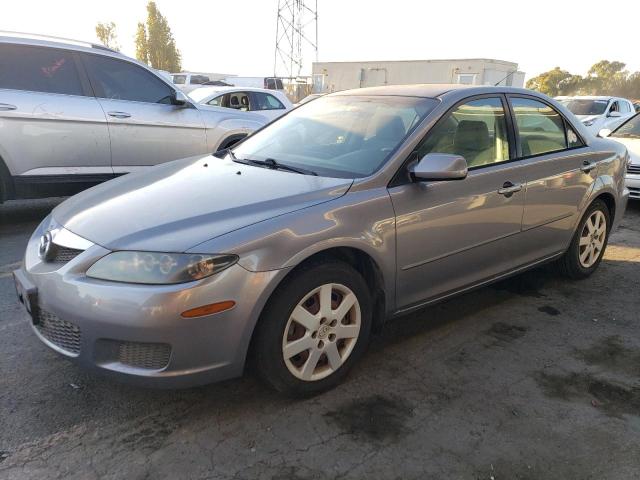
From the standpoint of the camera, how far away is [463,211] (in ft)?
10.6

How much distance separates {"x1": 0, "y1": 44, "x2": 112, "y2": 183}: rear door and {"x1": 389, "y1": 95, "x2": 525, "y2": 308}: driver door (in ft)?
12.7

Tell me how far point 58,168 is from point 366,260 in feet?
12.9

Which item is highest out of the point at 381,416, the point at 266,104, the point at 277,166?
the point at 266,104

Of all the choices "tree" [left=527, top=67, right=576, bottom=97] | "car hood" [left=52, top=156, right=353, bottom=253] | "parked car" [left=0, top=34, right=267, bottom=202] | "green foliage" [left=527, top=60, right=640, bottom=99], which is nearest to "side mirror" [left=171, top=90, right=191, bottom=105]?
"parked car" [left=0, top=34, right=267, bottom=202]

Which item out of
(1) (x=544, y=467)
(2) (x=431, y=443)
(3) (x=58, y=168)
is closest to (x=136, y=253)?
(2) (x=431, y=443)

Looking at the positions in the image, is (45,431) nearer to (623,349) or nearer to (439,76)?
(623,349)

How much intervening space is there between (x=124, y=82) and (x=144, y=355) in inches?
177

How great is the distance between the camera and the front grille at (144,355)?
2.31 meters

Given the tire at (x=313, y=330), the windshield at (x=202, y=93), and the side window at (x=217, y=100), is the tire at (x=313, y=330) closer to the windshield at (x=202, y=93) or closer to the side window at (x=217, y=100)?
the side window at (x=217, y=100)

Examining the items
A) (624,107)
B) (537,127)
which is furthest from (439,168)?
(624,107)

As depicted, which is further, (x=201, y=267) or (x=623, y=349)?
(x=623, y=349)

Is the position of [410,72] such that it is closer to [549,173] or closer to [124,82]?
[124,82]

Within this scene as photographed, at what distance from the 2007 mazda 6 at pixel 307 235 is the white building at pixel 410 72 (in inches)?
876

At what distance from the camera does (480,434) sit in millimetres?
2492
